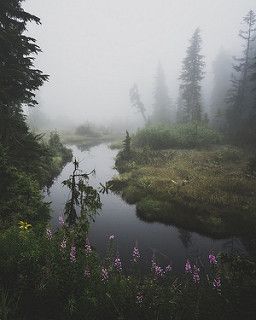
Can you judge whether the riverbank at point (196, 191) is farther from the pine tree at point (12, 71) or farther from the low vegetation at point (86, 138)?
the low vegetation at point (86, 138)

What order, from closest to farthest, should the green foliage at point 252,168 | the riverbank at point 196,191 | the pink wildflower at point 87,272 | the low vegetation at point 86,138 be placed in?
the pink wildflower at point 87,272
the riverbank at point 196,191
the green foliage at point 252,168
the low vegetation at point 86,138

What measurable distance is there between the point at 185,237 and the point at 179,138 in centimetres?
2192

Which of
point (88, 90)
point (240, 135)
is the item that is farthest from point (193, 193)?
point (88, 90)

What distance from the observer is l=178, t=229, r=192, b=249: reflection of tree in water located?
41.8ft

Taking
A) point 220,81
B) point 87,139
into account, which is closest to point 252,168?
point 87,139

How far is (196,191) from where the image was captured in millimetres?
17609

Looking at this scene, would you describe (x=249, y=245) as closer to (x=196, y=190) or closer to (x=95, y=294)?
(x=196, y=190)

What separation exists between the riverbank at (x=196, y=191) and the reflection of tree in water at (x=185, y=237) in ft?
1.48

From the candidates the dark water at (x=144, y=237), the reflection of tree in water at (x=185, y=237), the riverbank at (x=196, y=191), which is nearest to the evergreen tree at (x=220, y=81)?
the riverbank at (x=196, y=191)

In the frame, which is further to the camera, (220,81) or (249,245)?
(220,81)

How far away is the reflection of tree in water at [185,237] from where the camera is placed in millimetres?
12739

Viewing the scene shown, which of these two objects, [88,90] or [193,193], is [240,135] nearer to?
[193,193]

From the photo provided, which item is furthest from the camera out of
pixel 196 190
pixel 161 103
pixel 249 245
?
pixel 161 103

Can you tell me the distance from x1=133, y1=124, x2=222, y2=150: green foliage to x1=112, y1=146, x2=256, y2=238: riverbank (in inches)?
243
